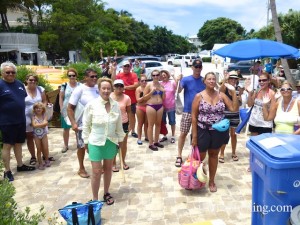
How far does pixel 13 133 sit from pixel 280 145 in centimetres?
381

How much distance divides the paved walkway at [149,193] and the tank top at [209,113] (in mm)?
1026

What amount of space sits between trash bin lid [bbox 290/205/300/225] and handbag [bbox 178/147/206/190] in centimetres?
185

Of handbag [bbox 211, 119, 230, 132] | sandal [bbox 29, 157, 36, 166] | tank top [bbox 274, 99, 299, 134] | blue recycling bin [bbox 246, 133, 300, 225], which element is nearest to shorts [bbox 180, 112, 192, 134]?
handbag [bbox 211, 119, 230, 132]

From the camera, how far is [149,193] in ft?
13.6

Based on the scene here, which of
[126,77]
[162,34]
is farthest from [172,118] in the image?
[162,34]

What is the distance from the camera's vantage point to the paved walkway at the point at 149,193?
11.6 ft

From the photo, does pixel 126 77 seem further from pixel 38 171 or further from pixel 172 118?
pixel 38 171

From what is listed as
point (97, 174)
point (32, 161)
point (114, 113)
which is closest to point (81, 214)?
point (97, 174)

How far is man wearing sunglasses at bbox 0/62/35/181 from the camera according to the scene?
4.37 m

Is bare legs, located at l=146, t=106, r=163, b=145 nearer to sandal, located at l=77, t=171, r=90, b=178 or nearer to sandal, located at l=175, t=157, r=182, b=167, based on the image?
sandal, located at l=175, t=157, r=182, b=167

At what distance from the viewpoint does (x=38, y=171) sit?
5062mm

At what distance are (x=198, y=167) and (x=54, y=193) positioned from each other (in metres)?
2.09

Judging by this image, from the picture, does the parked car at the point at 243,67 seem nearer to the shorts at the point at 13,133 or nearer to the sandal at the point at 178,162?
the sandal at the point at 178,162

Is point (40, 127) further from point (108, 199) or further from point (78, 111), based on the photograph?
point (108, 199)
